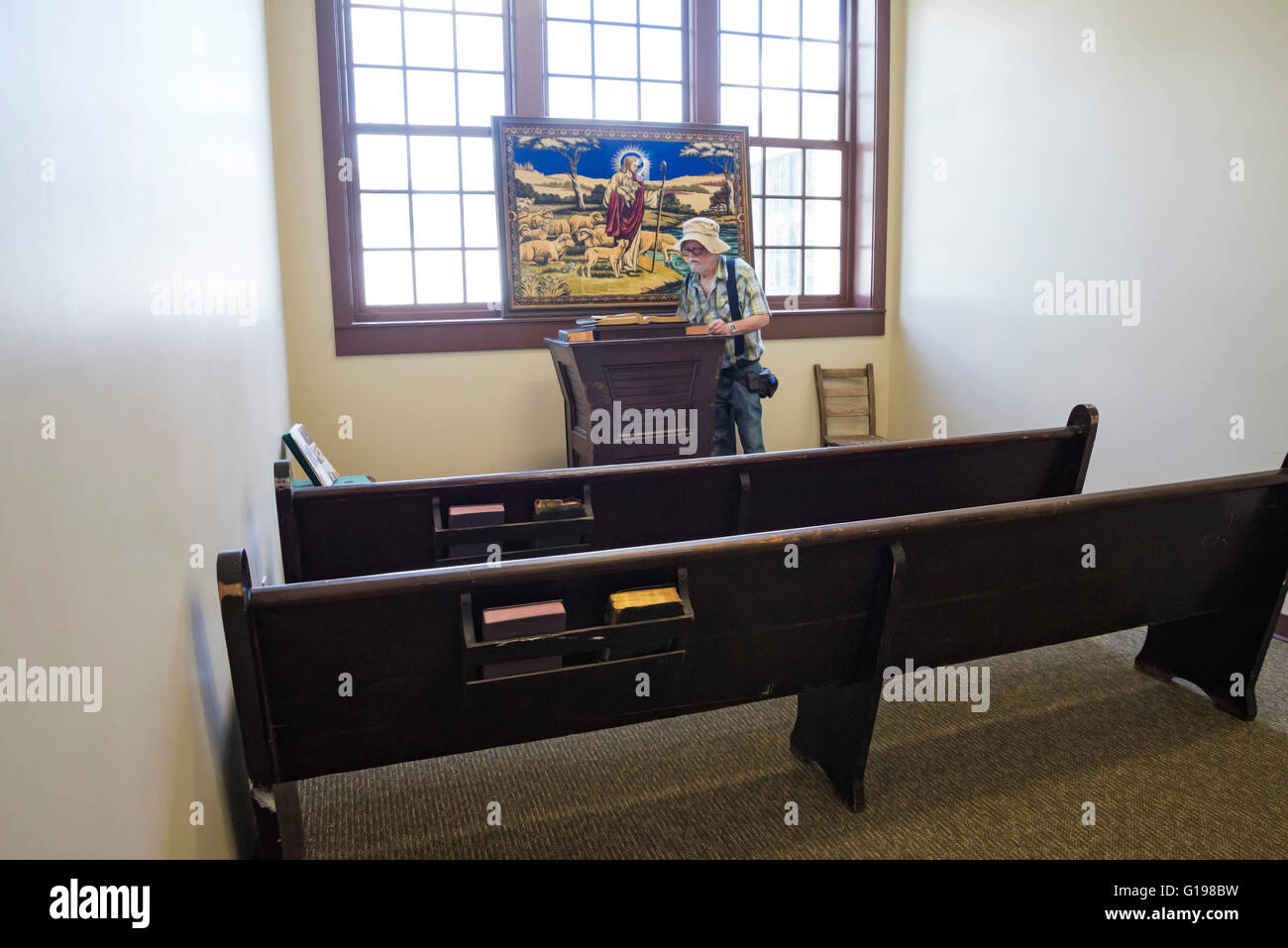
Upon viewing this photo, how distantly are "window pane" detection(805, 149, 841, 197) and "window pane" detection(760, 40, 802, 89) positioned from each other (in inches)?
17.3

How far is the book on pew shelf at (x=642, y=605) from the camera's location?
1719 mm

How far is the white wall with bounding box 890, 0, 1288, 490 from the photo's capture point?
3438 mm

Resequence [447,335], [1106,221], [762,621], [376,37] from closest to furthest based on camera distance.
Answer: [762,621]
[1106,221]
[376,37]
[447,335]

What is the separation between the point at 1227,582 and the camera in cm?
250

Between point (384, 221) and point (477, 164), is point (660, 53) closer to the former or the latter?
point (477, 164)

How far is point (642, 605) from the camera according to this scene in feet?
5.67

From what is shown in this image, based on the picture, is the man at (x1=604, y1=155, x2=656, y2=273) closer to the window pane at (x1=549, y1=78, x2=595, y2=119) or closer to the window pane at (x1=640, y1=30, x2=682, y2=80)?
the window pane at (x1=549, y1=78, x2=595, y2=119)

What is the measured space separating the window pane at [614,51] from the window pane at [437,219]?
117 centimetres

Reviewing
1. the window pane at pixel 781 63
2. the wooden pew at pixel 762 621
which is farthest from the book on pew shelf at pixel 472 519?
the window pane at pixel 781 63

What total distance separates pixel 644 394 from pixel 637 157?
1639mm

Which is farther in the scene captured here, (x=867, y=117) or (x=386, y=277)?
(x=867, y=117)

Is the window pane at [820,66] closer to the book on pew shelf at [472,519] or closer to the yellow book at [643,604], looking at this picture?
the book on pew shelf at [472,519]

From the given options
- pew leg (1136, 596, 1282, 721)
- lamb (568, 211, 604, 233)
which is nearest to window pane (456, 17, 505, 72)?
lamb (568, 211, 604, 233)

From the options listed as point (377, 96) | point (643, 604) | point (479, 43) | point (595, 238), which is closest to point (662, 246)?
point (595, 238)
